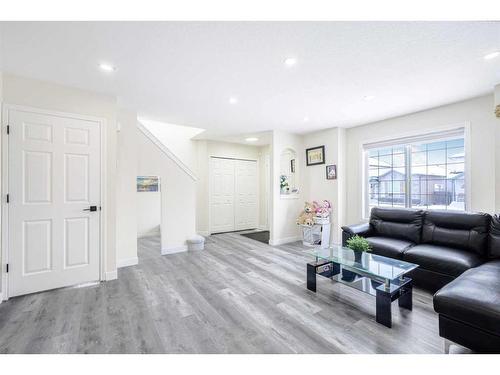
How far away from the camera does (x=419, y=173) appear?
3.78 meters

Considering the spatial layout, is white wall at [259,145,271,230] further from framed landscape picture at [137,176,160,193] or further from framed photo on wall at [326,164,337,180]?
framed landscape picture at [137,176,160,193]

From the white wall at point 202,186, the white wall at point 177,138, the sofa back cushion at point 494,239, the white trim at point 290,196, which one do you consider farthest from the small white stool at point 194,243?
the sofa back cushion at point 494,239

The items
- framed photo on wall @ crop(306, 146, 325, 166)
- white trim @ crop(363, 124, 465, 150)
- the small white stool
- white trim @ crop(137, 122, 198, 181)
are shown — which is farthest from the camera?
framed photo on wall @ crop(306, 146, 325, 166)

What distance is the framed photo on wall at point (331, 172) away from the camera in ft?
15.1

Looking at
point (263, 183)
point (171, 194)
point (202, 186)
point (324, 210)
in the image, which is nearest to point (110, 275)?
point (171, 194)

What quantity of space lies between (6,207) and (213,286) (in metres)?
2.41

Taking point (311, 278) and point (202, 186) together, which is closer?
point (311, 278)

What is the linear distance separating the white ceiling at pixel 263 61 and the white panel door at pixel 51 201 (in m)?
0.61

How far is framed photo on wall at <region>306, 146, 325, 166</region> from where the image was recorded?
4.83 m

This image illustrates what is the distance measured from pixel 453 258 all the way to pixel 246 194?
15.3 ft

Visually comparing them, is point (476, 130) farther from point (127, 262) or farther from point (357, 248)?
point (127, 262)

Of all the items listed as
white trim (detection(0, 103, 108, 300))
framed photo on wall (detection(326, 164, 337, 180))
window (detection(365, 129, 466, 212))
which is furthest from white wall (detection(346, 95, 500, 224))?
white trim (detection(0, 103, 108, 300))

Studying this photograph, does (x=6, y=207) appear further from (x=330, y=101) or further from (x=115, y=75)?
(x=330, y=101)

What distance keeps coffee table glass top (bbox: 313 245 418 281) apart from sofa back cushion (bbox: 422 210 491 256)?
0.96m
